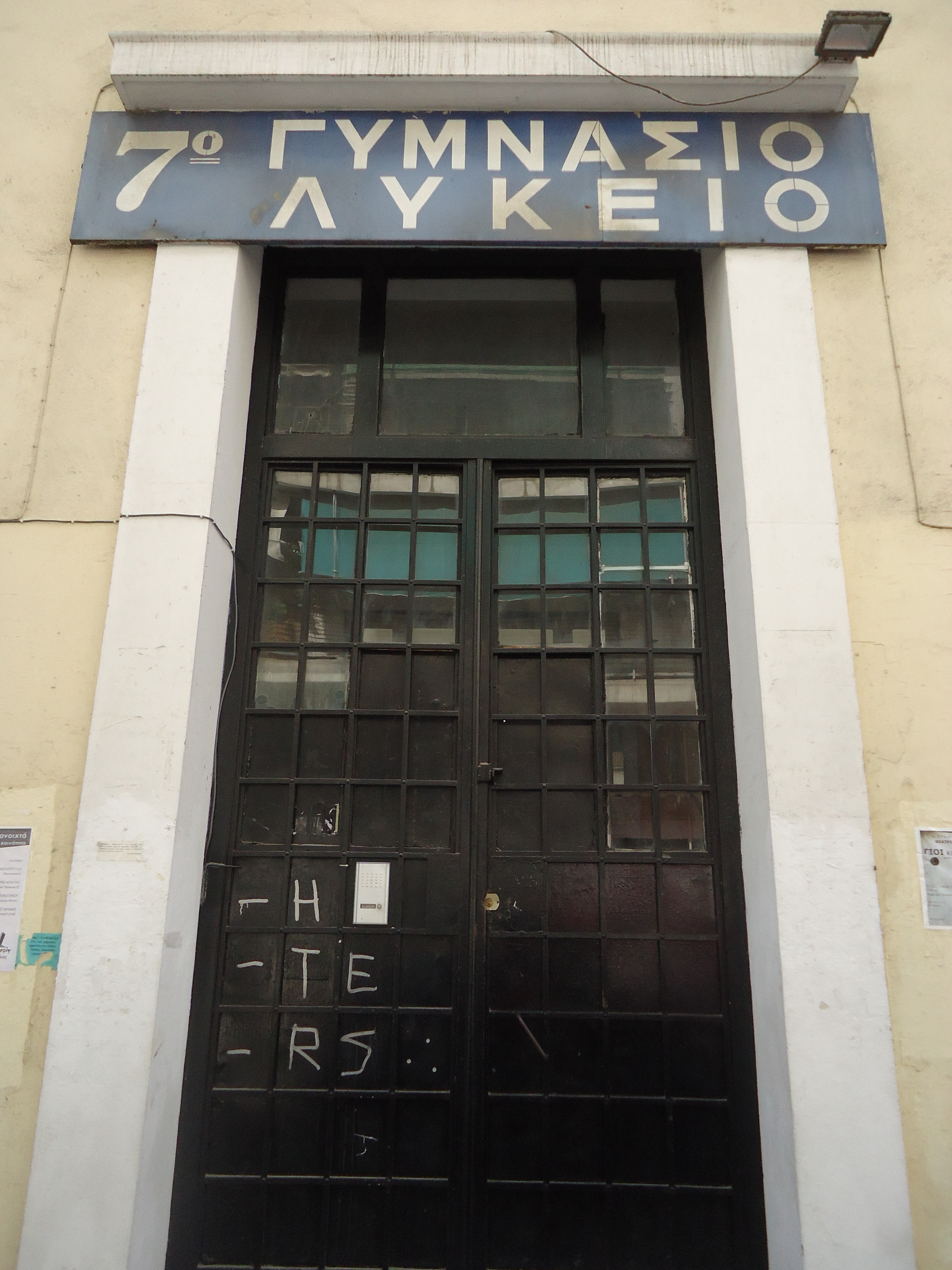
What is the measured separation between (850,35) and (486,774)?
366 cm

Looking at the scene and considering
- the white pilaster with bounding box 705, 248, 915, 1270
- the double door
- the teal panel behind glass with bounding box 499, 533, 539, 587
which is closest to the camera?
the white pilaster with bounding box 705, 248, 915, 1270

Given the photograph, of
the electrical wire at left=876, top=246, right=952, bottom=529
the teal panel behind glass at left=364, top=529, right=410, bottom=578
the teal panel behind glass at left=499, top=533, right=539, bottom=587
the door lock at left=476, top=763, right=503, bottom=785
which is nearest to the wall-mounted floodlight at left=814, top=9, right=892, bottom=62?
the electrical wire at left=876, top=246, right=952, bottom=529

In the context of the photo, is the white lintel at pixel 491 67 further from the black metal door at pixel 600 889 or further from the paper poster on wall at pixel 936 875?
the paper poster on wall at pixel 936 875

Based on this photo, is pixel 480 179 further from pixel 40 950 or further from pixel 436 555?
pixel 40 950

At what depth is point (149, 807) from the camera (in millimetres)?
3045

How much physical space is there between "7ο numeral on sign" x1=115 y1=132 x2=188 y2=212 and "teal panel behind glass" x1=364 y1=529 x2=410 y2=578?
189cm

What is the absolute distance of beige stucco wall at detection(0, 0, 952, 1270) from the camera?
294cm

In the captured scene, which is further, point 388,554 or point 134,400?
point 388,554

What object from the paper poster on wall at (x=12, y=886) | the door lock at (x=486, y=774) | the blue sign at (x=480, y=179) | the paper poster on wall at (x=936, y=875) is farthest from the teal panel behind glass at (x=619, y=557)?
the paper poster on wall at (x=12, y=886)

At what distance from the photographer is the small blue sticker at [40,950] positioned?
3.01m

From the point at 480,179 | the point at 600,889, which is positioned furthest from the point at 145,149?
the point at 600,889

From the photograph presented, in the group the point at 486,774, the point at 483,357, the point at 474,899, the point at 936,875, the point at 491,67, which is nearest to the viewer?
the point at 936,875

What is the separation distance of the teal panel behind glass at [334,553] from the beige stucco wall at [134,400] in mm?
885

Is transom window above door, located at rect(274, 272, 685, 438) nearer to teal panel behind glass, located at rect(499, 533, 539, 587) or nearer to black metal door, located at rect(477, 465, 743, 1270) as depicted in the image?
black metal door, located at rect(477, 465, 743, 1270)
